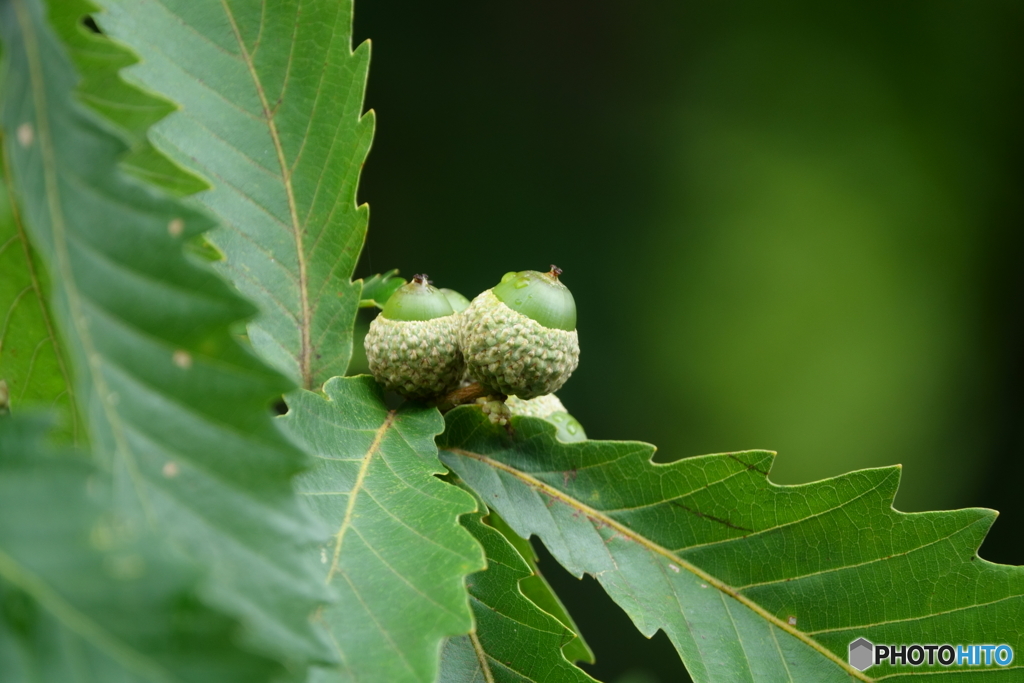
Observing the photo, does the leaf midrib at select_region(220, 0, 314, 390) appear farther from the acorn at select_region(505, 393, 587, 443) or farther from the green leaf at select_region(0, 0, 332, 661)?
the green leaf at select_region(0, 0, 332, 661)

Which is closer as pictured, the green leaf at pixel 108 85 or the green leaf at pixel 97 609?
the green leaf at pixel 97 609

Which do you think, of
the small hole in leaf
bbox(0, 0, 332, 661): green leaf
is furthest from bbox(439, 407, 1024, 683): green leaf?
the small hole in leaf

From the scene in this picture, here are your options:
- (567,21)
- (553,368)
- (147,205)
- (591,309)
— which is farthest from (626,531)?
(567,21)

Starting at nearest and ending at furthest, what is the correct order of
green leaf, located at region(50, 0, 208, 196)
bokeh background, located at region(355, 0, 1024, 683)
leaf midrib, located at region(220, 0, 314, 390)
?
green leaf, located at region(50, 0, 208, 196)
leaf midrib, located at region(220, 0, 314, 390)
bokeh background, located at region(355, 0, 1024, 683)

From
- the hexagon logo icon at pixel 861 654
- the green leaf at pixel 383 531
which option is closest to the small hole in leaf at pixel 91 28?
the green leaf at pixel 383 531

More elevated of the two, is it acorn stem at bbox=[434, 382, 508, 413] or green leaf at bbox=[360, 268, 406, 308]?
green leaf at bbox=[360, 268, 406, 308]

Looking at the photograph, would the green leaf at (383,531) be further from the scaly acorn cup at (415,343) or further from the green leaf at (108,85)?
the green leaf at (108,85)

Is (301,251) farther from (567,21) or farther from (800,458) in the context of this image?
(567,21)

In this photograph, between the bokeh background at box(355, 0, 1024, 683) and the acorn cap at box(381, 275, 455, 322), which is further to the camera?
the bokeh background at box(355, 0, 1024, 683)
